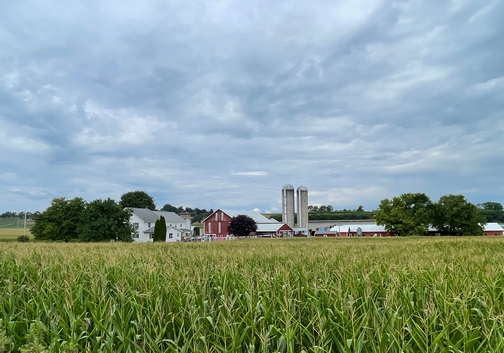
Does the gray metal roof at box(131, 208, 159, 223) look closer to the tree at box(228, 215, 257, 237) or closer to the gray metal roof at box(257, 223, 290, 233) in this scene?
the tree at box(228, 215, 257, 237)

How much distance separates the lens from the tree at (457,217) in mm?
71562

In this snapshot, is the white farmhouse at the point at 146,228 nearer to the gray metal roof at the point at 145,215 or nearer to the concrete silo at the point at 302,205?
the gray metal roof at the point at 145,215

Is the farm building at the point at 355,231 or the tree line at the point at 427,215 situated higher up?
the tree line at the point at 427,215

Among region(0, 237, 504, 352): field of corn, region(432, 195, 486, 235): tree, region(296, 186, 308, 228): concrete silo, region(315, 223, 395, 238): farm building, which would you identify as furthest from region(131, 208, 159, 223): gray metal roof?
region(0, 237, 504, 352): field of corn

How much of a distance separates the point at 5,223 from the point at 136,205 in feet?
96.4

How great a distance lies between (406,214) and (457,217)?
10287 millimetres

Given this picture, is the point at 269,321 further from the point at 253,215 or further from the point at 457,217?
the point at 253,215

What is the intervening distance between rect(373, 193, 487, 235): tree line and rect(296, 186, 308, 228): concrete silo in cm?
1838

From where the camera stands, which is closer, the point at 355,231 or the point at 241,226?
the point at 241,226

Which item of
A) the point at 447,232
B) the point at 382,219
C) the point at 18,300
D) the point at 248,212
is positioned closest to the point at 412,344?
the point at 18,300

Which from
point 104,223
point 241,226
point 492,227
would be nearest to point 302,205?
point 241,226

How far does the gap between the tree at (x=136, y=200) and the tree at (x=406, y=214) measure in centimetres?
6007

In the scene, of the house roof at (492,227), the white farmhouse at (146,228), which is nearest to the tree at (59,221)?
the white farmhouse at (146,228)

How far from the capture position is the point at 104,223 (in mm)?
41500
